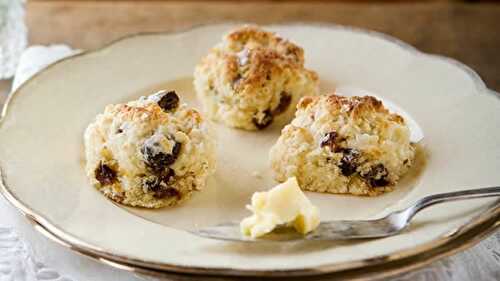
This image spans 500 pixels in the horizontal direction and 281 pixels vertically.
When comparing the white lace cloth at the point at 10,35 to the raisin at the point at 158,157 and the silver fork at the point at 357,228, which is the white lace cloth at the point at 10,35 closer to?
the raisin at the point at 158,157

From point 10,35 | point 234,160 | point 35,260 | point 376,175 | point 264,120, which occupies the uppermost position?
point 10,35

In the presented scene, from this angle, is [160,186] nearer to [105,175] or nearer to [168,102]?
[105,175]

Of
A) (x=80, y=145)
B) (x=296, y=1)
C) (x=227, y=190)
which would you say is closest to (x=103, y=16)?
(x=296, y=1)

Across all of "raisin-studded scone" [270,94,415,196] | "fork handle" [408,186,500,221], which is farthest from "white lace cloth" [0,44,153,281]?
"fork handle" [408,186,500,221]

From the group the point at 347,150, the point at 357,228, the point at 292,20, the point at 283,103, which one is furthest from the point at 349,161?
the point at 292,20

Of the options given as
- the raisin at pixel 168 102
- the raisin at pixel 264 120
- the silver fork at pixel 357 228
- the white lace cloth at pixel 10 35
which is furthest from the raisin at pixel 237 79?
the white lace cloth at pixel 10 35

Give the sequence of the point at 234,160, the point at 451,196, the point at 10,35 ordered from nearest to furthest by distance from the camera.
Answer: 1. the point at 451,196
2. the point at 234,160
3. the point at 10,35

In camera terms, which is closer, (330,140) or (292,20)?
(330,140)
